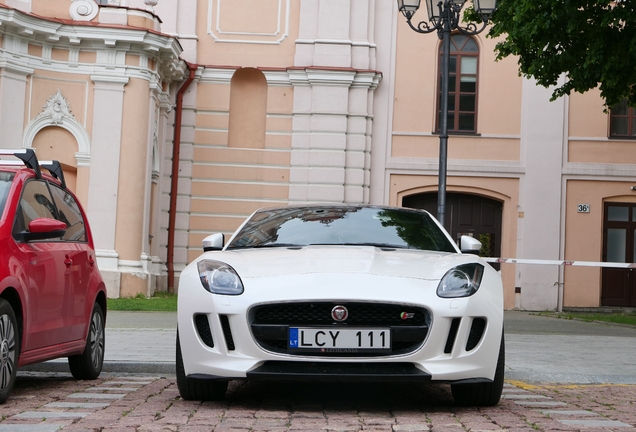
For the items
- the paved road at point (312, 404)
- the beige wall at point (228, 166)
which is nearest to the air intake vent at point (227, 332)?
the paved road at point (312, 404)

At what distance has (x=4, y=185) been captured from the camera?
23.3 feet

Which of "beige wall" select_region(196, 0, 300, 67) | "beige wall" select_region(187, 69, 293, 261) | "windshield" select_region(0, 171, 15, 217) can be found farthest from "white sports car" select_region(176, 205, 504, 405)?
"beige wall" select_region(196, 0, 300, 67)

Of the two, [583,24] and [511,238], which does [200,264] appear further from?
[511,238]

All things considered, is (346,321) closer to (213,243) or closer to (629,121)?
(213,243)

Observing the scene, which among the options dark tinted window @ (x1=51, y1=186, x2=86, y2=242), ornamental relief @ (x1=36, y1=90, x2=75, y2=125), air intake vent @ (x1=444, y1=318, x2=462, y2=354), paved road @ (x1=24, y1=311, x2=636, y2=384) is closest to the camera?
air intake vent @ (x1=444, y1=318, x2=462, y2=354)

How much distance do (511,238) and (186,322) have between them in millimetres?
21983

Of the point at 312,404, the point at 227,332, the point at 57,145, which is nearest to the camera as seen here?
the point at 227,332

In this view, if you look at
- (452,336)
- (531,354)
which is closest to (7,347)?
(452,336)

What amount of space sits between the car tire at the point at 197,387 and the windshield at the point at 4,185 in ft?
5.19

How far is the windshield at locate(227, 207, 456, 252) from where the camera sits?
7.32 metres

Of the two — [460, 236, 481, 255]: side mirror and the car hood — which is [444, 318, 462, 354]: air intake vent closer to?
the car hood

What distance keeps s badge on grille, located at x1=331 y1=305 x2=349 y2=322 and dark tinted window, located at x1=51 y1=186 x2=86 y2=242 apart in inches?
108

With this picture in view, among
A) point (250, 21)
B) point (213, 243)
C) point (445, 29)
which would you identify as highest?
point (250, 21)

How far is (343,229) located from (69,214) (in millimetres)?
2300
